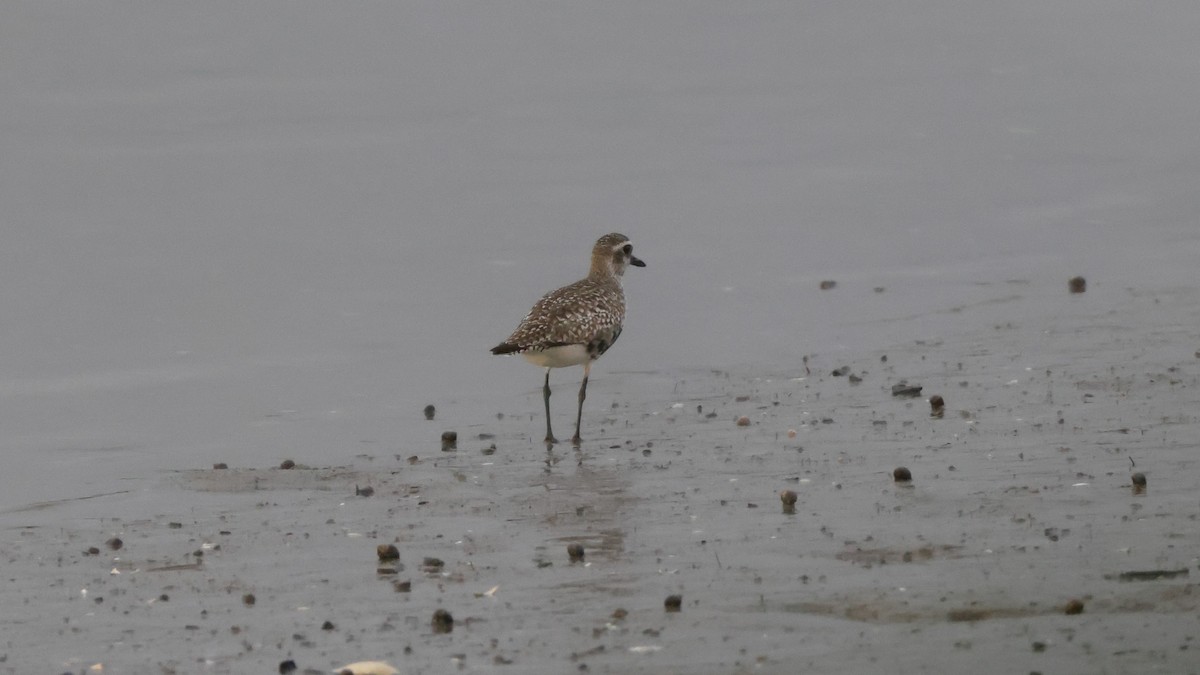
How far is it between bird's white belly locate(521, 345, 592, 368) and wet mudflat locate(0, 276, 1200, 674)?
1.67 feet

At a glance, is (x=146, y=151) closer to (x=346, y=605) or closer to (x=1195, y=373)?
(x=1195, y=373)

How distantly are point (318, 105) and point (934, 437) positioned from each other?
66.4 ft

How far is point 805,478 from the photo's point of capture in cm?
1174

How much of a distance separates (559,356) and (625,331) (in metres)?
4.41

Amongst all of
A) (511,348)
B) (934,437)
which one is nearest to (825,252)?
(511,348)

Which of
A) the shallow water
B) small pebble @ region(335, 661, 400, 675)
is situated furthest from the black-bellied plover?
small pebble @ region(335, 661, 400, 675)

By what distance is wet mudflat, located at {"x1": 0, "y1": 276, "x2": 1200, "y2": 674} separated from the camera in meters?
8.52

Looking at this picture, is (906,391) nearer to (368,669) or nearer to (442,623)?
(442,623)

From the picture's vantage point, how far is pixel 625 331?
62.7 ft

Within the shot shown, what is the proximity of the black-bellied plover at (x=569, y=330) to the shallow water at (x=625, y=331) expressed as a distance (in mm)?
485

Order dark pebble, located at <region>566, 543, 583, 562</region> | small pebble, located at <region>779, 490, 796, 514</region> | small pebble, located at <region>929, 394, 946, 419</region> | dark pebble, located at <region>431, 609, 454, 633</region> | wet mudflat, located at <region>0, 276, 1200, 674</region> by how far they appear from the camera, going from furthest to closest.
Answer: small pebble, located at <region>929, 394, 946, 419</region>
small pebble, located at <region>779, 490, 796, 514</region>
dark pebble, located at <region>566, 543, 583, 562</region>
dark pebble, located at <region>431, 609, 454, 633</region>
wet mudflat, located at <region>0, 276, 1200, 674</region>

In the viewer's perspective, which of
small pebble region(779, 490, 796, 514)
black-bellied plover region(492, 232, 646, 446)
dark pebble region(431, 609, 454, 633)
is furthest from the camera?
black-bellied plover region(492, 232, 646, 446)

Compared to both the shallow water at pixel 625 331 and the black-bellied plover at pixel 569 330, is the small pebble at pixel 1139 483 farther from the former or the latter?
the black-bellied plover at pixel 569 330

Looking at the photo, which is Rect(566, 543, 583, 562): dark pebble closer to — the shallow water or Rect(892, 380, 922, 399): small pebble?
the shallow water
